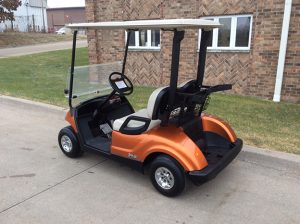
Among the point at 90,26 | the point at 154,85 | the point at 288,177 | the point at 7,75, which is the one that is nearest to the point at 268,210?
the point at 288,177

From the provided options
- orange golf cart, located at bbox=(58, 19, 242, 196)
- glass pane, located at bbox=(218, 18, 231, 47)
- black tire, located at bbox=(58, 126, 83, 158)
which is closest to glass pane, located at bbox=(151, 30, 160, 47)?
glass pane, located at bbox=(218, 18, 231, 47)

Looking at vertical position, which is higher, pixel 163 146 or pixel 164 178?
pixel 163 146

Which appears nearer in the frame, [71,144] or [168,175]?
[168,175]

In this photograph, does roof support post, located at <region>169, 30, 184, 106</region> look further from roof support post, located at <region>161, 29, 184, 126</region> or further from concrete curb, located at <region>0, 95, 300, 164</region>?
concrete curb, located at <region>0, 95, 300, 164</region>

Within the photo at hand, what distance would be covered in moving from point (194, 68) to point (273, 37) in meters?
1.99

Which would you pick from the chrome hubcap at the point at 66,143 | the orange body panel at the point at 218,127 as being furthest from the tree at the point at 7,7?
the orange body panel at the point at 218,127

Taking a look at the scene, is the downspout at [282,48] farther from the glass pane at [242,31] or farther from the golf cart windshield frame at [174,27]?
the golf cart windshield frame at [174,27]

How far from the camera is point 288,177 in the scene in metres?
3.72

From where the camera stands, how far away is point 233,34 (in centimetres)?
736

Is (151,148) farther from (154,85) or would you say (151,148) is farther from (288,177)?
(154,85)

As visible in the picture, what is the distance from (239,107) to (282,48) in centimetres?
160

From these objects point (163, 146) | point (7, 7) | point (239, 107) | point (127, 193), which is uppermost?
point (7, 7)

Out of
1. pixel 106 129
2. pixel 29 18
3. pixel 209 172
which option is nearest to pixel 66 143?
pixel 106 129

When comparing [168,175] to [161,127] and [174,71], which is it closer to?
[161,127]
